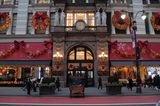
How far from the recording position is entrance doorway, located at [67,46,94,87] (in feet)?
114

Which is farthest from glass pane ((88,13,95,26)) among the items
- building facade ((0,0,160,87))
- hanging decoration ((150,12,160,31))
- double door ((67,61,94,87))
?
hanging decoration ((150,12,160,31))

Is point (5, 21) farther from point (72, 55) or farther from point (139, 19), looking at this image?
point (139, 19)

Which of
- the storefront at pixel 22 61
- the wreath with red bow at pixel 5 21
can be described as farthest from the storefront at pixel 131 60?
the wreath with red bow at pixel 5 21

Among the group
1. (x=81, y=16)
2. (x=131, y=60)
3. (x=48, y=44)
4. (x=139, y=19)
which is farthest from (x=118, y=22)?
(x=48, y=44)

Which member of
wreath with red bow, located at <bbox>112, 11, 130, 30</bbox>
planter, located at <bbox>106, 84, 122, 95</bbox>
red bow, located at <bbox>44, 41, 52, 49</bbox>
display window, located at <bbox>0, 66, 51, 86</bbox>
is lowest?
planter, located at <bbox>106, 84, 122, 95</bbox>

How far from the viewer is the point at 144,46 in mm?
35219

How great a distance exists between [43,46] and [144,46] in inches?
604

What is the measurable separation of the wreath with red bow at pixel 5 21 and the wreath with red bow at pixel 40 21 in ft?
12.9

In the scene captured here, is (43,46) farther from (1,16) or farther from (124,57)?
(124,57)

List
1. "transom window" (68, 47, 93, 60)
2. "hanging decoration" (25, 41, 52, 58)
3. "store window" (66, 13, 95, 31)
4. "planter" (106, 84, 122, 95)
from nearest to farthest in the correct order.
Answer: "planter" (106, 84, 122, 95), "hanging decoration" (25, 41, 52, 58), "transom window" (68, 47, 93, 60), "store window" (66, 13, 95, 31)

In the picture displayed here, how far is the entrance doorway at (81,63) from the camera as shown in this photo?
34.8 meters

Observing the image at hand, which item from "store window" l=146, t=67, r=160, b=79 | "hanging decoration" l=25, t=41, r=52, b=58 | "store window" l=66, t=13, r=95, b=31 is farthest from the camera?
"store window" l=66, t=13, r=95, b=31

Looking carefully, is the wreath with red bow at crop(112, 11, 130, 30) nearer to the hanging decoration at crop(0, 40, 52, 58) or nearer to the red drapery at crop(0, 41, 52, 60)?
the hanging decoration at crop(0, 40, 52, 58)

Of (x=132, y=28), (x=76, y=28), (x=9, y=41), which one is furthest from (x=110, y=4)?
(x=9, y=41)
